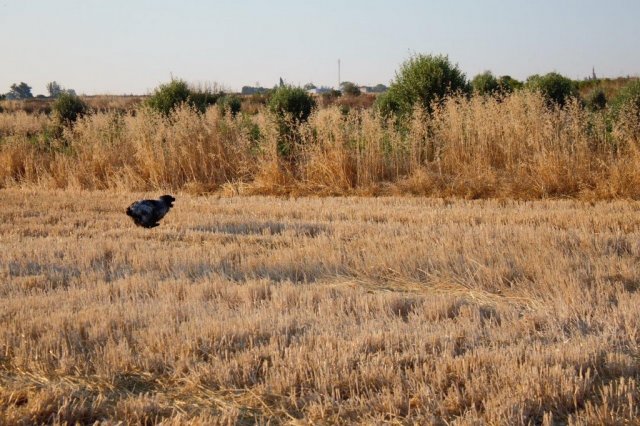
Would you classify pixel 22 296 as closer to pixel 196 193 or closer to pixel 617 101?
pixel 196 193

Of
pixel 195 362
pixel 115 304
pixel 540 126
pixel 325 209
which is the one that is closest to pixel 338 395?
pixel 195 362

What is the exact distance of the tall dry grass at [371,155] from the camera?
11.4 m

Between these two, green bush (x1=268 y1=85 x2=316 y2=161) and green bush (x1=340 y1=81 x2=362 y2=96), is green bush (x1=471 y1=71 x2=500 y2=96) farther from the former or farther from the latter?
green bush (x1=340 y1=81 x2=362 y2=96)

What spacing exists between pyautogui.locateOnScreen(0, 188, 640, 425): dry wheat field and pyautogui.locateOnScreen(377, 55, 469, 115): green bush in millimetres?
8695

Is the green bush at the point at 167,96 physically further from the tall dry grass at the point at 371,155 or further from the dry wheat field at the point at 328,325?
the dry wheat field at the point at 328,325

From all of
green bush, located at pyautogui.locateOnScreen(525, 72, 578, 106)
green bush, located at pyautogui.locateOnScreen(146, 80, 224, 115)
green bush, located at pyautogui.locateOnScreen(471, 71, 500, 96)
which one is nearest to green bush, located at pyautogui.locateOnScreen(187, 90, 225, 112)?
green bush, located at pyautogui.locateOnScreen(146, 80, 224, 115)

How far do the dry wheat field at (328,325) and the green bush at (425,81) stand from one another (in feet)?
28.5

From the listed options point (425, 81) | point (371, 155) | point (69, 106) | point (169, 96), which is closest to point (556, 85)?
point (425, 81)

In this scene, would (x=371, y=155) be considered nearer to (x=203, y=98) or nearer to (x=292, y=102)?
(x=292, y=102)

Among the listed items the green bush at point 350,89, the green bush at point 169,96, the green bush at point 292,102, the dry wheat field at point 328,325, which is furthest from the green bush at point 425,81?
the green bush at point 350,89

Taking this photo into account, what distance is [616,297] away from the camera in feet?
17.5

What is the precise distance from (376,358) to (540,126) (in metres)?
9.02

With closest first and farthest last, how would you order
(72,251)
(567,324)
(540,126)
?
(567,324)
(72,251)
(540,126)

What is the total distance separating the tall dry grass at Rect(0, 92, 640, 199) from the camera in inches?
450
